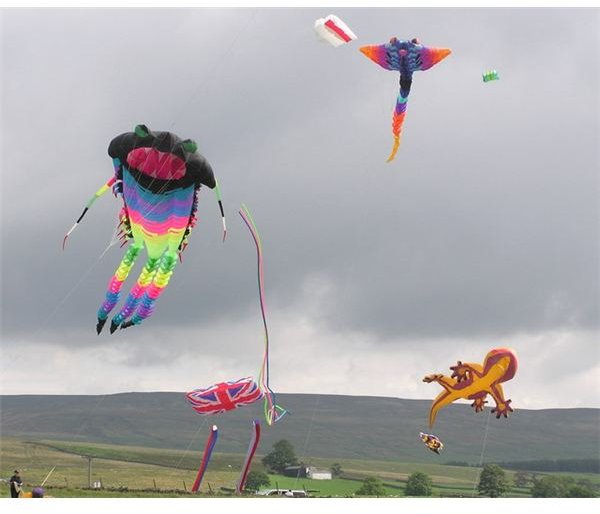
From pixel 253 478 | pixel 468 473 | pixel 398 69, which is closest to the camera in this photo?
pixel 398 69

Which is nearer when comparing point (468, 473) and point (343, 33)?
point (343, 33)

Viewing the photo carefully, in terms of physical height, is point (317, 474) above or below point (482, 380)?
above

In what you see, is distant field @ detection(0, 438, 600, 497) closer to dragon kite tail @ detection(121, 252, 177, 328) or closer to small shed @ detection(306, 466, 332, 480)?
small shed @ detection(306, 466, 332, 480)

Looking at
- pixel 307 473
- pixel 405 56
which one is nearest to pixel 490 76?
Answer: pixel 405 56

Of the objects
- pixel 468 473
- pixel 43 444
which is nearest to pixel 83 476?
pixel 43 444

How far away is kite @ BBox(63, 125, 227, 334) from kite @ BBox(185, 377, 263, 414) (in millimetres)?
5495

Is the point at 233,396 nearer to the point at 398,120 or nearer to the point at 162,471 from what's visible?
the point at 398,120

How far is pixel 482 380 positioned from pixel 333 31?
18.9 m

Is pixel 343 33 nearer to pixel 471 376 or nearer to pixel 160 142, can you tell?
pixel 160 142

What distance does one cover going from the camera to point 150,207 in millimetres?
51562

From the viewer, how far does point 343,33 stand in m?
43.8

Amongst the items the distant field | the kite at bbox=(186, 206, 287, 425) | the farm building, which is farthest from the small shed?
the kite at bbox=(186, 206, 287, 425)

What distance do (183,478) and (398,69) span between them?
10167cm

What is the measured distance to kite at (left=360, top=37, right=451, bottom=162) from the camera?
155 feet
